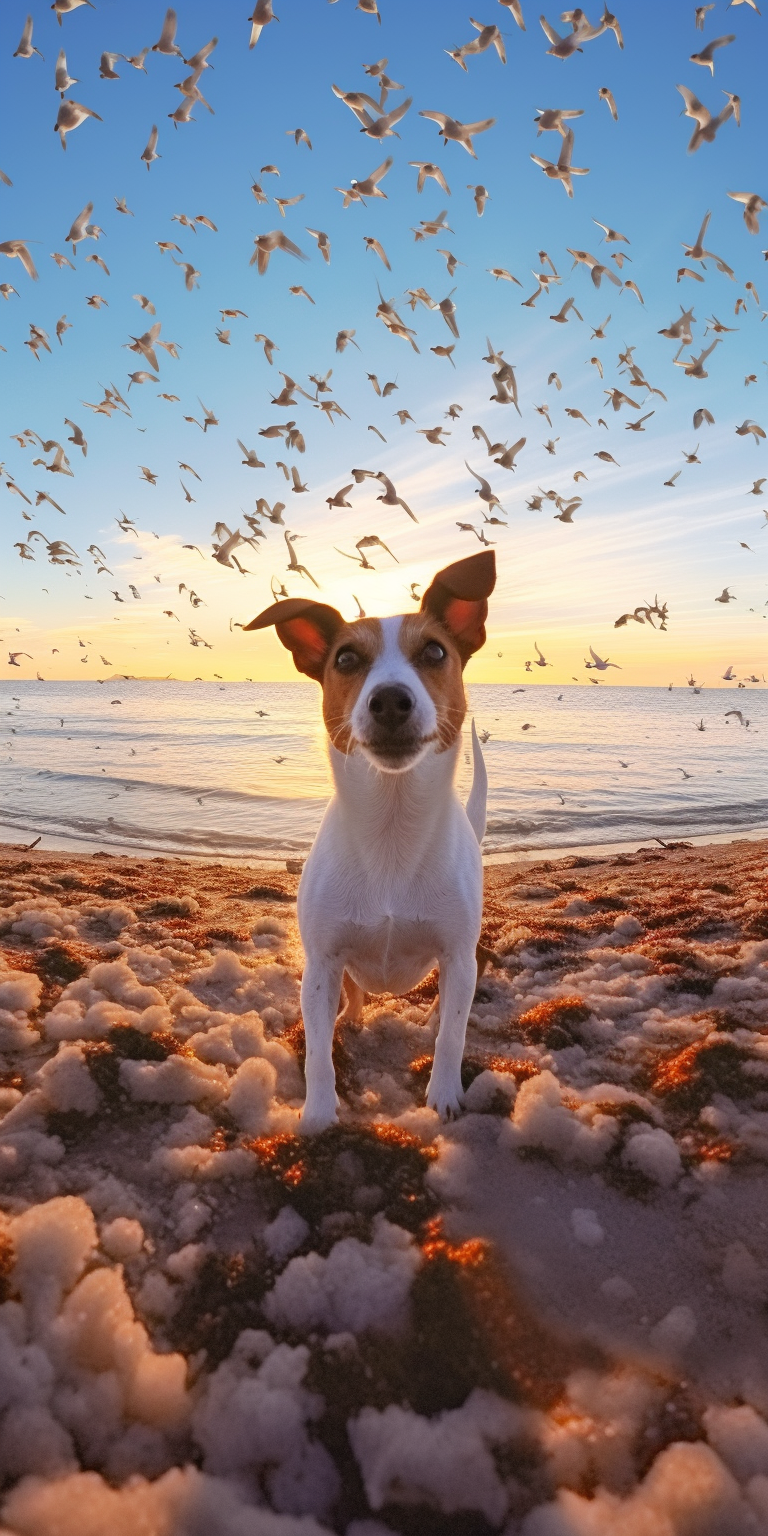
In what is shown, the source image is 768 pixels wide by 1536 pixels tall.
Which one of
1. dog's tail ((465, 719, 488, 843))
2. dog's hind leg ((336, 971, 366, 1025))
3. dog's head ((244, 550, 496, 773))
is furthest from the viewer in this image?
dog's tail ((465, 719, 488, 843))

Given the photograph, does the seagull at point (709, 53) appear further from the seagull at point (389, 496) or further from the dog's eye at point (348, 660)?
the dog's eye at point (348, 660)

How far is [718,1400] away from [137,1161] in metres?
2.18

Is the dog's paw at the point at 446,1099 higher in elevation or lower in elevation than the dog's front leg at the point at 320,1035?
lower

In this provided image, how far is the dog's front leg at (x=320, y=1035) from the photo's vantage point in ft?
10.8

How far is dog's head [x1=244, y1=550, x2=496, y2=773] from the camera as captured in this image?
3.38 m

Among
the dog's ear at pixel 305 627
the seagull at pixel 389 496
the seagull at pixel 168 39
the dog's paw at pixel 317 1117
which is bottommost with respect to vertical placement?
the dog's paw at pixel 317 1117

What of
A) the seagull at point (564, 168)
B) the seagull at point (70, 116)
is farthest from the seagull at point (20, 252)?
the seagull at point (564, 168)

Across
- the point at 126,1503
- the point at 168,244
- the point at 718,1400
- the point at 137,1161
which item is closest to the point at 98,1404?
the point at 126,1503

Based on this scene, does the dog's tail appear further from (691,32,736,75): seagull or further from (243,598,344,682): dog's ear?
(691,32,736,75): seagull

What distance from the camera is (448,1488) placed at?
67.4 inches

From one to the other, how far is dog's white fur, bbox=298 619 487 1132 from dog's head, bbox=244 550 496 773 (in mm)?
29

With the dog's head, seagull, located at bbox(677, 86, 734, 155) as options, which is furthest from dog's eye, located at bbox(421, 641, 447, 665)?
seagull, located at bbox(677, 86, 734, 155)

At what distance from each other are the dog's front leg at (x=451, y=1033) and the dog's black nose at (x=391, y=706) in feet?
3.94

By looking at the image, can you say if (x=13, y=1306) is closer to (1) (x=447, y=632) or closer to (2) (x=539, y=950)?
(1) (x=447, y=632)
